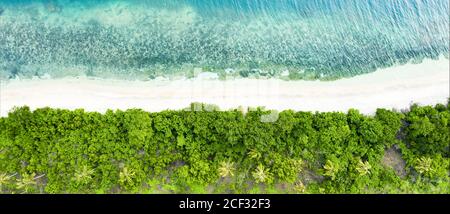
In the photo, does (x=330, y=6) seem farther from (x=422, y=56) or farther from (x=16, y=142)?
(x=16, y=142)

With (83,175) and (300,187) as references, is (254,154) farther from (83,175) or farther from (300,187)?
(83,175)

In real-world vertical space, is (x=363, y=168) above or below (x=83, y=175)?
below

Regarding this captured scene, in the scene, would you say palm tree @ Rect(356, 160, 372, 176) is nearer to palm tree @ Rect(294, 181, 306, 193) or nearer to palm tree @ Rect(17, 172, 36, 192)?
palm tree @ Rect(294, 181, 306, 193)

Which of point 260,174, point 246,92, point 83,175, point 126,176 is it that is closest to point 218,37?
point 246,92

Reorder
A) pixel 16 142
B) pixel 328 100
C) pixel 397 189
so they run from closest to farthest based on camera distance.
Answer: pixel 16 142, pixel 397 189, pixel 328 100

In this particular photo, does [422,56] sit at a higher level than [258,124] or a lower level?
higher

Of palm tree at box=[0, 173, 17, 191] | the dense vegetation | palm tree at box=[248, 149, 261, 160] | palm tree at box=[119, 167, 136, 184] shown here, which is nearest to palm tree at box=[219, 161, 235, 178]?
the dense vegetation
